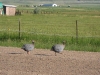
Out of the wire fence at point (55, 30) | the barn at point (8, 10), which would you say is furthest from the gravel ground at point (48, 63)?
the barn at point (8, 10)

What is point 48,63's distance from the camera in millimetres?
15398

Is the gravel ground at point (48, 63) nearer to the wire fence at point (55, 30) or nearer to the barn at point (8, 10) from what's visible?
the wire fence at point (55, 30)

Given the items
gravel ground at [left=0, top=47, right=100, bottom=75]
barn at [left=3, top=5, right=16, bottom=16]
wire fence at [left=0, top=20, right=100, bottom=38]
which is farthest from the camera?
→ barn at [left=3, top=5, right=16, bottom=16]

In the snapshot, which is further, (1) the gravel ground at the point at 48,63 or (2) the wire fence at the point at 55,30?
(2) the wire fence at the point at 55,30

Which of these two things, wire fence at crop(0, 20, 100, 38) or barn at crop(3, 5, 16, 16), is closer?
wire fence at crop(0, 20, 100, 38)

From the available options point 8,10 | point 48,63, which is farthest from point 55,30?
point 8,10

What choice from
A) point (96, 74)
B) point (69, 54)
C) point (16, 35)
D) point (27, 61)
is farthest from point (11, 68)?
point (16, 35)

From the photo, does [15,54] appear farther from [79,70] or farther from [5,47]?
[79,70]

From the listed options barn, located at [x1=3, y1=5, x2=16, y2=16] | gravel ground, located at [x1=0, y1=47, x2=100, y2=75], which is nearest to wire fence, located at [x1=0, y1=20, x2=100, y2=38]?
gravel ground, located at [x1=0, y1=47, x2=100, y2=75]

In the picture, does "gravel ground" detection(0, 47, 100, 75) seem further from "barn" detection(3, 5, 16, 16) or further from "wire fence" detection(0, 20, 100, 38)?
"barn" detection(3, 5, 16, 16)

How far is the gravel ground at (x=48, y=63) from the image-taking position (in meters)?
13.7

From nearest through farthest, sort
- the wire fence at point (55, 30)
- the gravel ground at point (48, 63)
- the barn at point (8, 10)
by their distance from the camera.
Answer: the gravel ground at point (48, 63)
the wire fence at point (55, 30)
the barn at point (8, 10)

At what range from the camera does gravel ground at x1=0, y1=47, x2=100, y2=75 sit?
13711mm

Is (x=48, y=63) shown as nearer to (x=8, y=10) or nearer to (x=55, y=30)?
(x=55, y=30)
